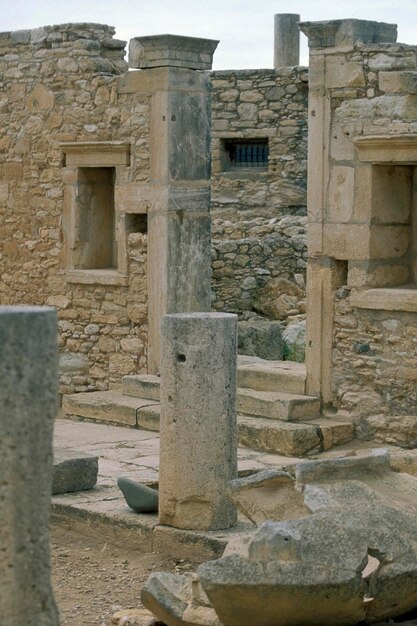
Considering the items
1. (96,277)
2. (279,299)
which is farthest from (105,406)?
(279,299)

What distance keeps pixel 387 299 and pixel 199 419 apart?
2821 millimetres

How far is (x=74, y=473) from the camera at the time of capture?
938 centimetres

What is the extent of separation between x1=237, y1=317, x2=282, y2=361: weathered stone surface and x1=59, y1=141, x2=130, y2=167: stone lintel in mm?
2339

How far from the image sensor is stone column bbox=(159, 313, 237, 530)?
27.3 feet

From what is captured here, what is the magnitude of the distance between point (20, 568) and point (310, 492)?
2.49 metres

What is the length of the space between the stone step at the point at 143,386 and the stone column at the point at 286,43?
14360 millimetres

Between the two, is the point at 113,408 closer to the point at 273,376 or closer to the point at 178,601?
the point at 273,376

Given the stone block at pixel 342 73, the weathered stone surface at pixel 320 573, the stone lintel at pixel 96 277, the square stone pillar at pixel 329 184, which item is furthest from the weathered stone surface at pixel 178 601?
the stone lintel at pixel 96 277

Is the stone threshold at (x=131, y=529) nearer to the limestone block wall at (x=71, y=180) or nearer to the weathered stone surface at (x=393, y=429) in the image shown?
the weathered stone surface at (x=393, y=429)

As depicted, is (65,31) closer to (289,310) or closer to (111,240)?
Result: (111,240)

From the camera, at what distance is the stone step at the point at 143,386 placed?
12.1 metres

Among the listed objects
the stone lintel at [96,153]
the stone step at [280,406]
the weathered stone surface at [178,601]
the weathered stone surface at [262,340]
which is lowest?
the weathered stone surface at [178,601]

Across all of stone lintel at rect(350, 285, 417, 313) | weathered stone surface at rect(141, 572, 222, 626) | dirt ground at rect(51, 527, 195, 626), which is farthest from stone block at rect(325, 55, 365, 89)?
weathered stone surface at rect(141, 572, 222, 626)

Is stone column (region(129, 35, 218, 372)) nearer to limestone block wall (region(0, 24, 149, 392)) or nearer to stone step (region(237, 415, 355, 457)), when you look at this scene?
limestone block wall (region(0, 24, 149, 392))
